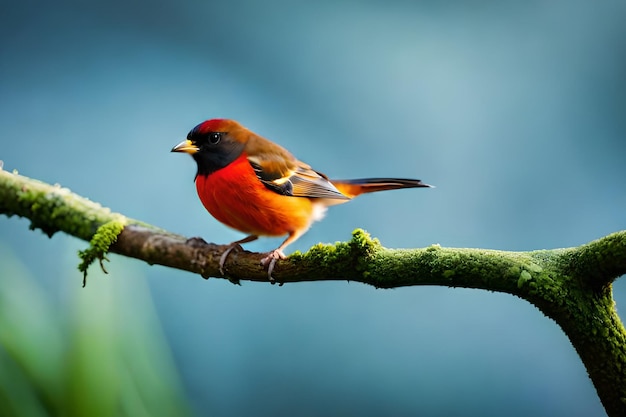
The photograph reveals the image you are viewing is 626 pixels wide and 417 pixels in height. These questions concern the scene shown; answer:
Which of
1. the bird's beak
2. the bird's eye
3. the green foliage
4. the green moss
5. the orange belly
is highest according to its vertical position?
the bird's eye

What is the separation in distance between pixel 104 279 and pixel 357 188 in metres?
1.47

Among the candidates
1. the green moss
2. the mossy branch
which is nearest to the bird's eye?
the green moss

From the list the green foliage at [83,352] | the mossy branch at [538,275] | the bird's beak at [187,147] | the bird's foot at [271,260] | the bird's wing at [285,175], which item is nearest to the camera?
the mossy branch at [538,275]

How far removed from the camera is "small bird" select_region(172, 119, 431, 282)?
2129mm

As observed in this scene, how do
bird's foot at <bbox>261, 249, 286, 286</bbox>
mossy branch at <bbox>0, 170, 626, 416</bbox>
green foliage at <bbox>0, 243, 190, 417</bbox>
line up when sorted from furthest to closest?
green foliage at <bbox>0, 243, 190, 417</bbox> → bird's foot at <bbox>261, 249, 286, 286</bbox> → mossy branch at <bbox>0, 170, 626, 416</bbox>

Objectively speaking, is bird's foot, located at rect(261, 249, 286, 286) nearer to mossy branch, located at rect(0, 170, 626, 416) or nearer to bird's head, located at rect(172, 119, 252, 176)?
mossy branch, located at rect(0, 170, 626, 416)

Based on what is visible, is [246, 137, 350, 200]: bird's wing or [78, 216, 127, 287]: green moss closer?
[78, 216, 127, 287]: green moss

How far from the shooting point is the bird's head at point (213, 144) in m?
2.12

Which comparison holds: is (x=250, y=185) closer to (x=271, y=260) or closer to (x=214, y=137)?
(x=214, y=137)

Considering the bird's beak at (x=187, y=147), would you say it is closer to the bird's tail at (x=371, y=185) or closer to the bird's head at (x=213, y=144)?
the bird's head at (x=213, y=144)

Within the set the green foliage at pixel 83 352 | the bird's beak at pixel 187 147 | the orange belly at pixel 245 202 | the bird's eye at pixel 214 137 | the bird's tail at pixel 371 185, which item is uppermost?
the bird's tail at pixel 371 185

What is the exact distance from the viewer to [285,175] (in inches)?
90.0

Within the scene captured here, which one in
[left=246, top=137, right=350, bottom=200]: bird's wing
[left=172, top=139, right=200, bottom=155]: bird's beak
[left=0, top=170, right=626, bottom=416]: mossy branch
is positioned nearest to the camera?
[left=0, top=170, right=626, bottom=416]: mossy branch

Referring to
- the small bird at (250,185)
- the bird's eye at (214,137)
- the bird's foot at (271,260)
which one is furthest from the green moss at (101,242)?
the bird's foot at (271,260)
